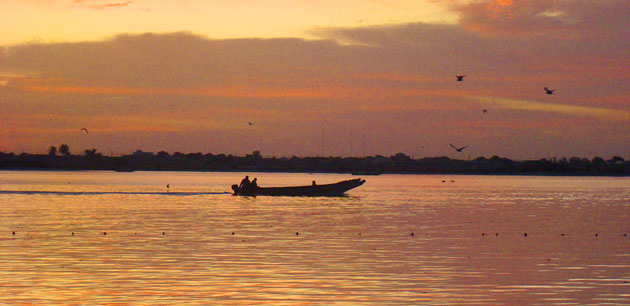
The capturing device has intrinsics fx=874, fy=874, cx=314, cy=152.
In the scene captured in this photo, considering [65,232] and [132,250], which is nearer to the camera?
[132,250]

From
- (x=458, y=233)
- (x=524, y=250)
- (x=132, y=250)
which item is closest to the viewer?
(x=132, y=250)

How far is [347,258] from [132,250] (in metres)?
7.44

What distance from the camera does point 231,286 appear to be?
21.3 meters

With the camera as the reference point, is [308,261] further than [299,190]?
No

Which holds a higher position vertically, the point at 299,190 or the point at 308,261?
the point at 299,190

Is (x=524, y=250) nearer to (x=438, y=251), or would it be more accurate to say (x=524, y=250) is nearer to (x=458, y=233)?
(x=438, y=251)

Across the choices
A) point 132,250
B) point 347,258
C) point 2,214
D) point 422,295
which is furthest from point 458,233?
point 2,214

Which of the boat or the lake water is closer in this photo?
the lake water

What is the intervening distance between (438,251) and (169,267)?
10183 millimetres

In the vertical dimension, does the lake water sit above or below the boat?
below

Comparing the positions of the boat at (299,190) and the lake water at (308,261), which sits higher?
the boat at (299,190)

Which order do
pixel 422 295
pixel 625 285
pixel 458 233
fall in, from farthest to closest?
1. pixel 458 233
2. pixel 625 285
3. pixel 422 295

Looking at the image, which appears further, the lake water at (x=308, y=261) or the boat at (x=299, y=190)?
the boat at (x=299, y=190)

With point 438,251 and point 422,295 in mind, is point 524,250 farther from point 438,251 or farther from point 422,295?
point 422,295
